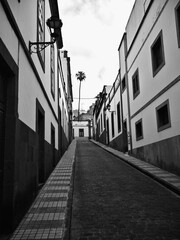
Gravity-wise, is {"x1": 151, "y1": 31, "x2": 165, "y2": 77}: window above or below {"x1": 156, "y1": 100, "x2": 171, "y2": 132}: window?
above

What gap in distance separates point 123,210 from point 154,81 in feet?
→ 22.0

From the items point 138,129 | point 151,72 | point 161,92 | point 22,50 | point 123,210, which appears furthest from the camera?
point 138,129

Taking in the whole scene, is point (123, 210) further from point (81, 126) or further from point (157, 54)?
point (81, 126)

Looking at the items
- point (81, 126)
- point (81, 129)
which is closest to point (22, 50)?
point (81, 126)

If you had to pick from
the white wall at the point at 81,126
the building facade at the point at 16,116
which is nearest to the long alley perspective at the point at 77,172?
the building facade at the point at 16,116

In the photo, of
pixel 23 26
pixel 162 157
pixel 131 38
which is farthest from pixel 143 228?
pixel 131 38

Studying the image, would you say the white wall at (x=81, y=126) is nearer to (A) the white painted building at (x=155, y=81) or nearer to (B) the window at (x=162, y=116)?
(A) the white painted building at (x=155, y=81)

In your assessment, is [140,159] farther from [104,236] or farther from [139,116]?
[104,236]

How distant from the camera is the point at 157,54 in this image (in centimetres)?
1025

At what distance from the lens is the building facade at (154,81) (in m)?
8.28

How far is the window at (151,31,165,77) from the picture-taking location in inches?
374

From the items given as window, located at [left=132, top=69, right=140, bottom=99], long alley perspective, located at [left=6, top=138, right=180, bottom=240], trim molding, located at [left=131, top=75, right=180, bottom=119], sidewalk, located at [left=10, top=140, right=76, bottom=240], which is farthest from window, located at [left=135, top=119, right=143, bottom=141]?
sidewalk, located at [left=10, top=140, right=76, bottom=240]

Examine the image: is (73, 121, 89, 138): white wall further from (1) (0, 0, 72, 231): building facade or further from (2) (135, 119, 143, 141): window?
(1) (0, 0, 72, 231): building facade

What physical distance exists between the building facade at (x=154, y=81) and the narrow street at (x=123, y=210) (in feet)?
7.05
